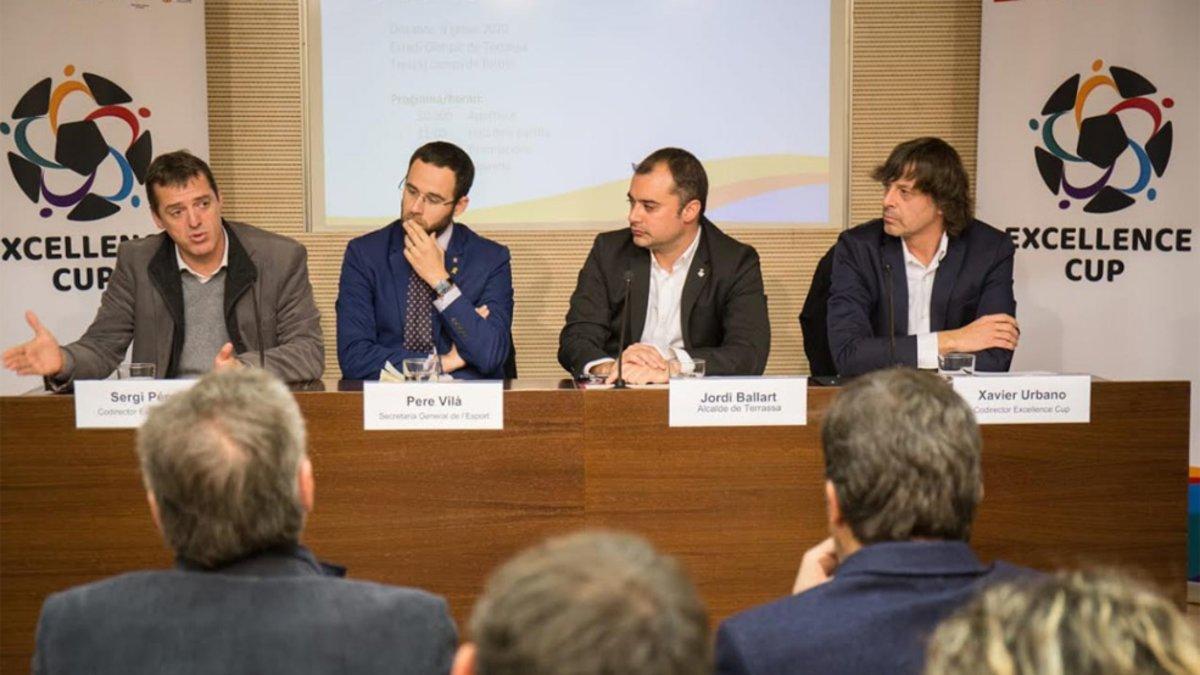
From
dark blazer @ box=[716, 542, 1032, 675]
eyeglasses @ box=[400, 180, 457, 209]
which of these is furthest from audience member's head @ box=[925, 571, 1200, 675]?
eyeglasses @ box=[400, 180, 457, 209]

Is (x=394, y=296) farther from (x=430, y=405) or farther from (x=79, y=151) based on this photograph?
(x=79, y=151)

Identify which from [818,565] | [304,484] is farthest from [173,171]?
[818,565]

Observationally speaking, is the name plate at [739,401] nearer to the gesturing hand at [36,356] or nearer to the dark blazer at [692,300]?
the dark blazer at [692,300]

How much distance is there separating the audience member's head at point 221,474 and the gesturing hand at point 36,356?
1.70 m

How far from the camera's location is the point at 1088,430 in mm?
3146

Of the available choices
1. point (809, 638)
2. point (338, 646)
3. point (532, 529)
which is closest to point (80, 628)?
point (338, 646)

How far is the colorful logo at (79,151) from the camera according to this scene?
482 centimetres

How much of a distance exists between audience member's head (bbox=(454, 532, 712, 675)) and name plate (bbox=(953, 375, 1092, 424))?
88.5 inches

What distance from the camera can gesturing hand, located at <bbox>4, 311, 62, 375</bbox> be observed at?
10.4ft

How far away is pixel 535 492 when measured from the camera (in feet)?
10.1

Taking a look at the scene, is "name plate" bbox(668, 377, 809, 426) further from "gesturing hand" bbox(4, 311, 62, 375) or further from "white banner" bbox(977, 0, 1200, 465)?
"white banner" bbox(977, 0, 1200, 465)

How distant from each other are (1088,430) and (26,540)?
2.43m

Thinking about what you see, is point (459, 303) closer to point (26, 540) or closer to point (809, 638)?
point (26, 540)

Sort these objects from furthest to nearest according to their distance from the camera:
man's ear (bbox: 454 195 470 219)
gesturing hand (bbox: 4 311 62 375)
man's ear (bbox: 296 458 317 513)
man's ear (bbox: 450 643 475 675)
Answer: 1. man's ear (bbox: 454 195 470 219)
2. gesturing hand (bbox: 4 311 62 375)
3. man's ear (bbox: 296 458 317 513)
4. man's ear (bbox: 450 643 475 675)
